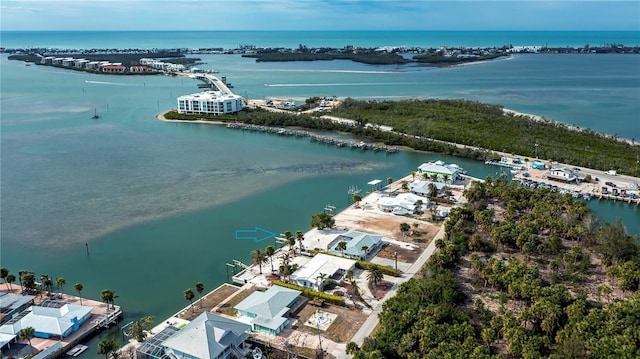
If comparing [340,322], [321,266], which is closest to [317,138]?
[321,266]

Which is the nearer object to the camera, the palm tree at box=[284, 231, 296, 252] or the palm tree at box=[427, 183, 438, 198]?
the palm tree at box=[284, 231, 296, 252]

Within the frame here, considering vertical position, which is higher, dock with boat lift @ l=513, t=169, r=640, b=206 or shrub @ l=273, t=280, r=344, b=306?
dock with boat lift @ l=513, t=169, r=640, b=206

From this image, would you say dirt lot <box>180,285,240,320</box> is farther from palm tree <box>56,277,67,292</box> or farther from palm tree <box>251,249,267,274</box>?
palm tree <box>56,277,67,292</box>

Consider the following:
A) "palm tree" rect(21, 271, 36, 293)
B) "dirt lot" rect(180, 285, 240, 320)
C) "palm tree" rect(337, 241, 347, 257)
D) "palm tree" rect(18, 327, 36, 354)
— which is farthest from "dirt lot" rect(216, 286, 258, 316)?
"palm tree" rect(21, 271, 36, 293)

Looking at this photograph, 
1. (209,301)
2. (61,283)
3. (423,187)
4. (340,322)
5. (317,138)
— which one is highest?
(317,138)

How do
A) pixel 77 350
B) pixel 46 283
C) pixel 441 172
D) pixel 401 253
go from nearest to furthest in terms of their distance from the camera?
pixel 77 350, pixel 46 283, pixel 401 253, pixel 441 172

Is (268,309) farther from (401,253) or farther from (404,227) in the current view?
(404,227)

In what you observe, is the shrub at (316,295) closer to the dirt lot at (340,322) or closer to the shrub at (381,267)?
the dirt lot at (340,322)
